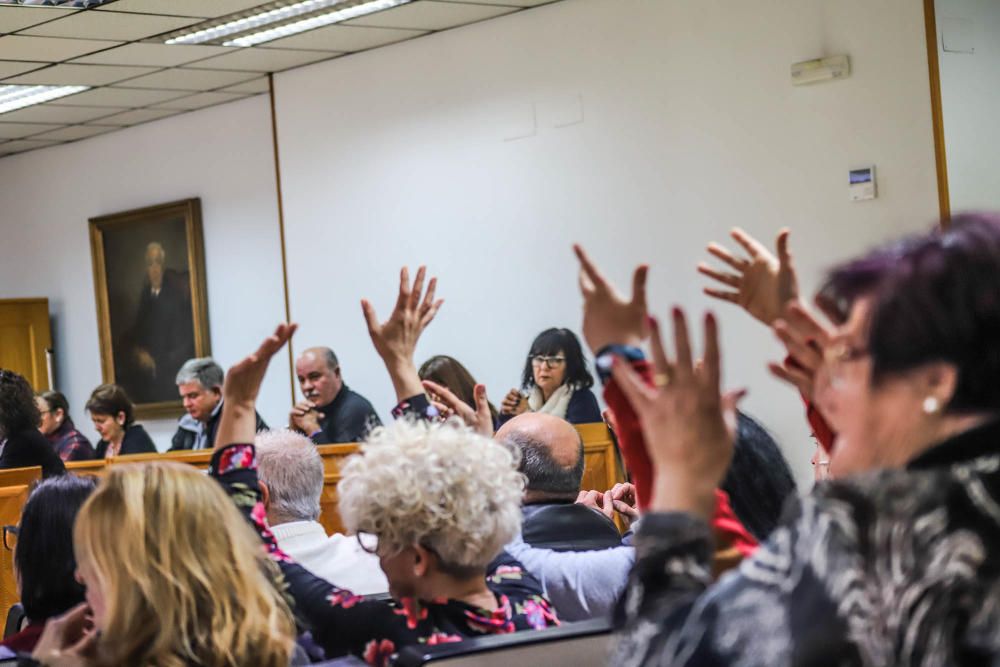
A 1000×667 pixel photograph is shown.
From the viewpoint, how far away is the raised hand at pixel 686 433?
145cm

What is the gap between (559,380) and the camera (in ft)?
25.6

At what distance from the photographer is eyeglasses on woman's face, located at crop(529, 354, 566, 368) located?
25.7 ft

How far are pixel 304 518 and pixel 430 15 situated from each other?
17.0 feet

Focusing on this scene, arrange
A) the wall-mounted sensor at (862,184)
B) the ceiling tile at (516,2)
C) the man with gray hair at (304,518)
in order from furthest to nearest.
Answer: the ceiling tile at (516,2) → the wall-mounted sensor at (862,184) → the man with gray hair at (304,518)

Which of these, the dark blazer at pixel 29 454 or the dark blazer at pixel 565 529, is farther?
the dark blazer at pixel 29 454

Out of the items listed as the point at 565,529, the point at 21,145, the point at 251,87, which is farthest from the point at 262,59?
the point at 565,529

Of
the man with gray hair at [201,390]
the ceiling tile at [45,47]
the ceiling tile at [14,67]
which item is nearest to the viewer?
the ceiling tile at [45,47]

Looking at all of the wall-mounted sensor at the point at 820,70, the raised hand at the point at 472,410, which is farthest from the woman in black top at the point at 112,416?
the raised hand at the point at 472,410

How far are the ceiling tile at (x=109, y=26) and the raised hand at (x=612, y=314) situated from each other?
645 centimetres

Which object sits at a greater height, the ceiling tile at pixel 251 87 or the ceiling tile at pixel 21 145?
the ceiling tile at pixel 251 87

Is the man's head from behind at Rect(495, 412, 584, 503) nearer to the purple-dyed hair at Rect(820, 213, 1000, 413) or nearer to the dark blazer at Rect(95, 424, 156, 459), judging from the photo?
the purple-dyed hair at Rect(820, 213, 1000, 413)

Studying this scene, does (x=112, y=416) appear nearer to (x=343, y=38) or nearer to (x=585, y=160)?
(x=343, y=38)

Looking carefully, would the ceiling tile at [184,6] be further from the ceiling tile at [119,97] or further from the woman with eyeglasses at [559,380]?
the woman with eyeglasses at [559,380]

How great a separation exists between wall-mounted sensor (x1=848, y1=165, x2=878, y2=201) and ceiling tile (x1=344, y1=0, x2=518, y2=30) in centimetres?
246
